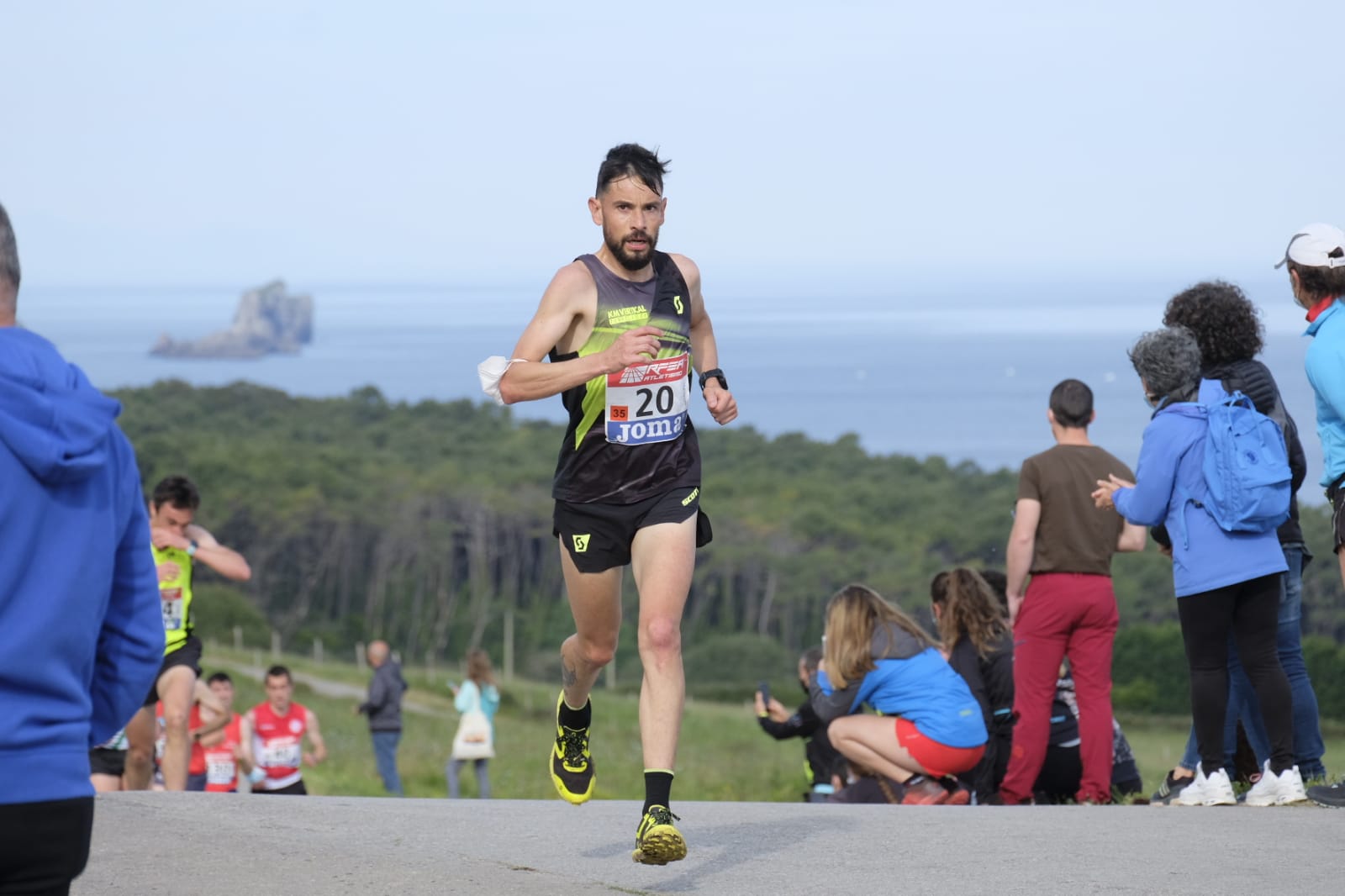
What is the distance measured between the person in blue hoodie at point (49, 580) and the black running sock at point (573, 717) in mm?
3724

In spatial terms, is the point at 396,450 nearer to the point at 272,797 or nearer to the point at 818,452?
the point at 818,452

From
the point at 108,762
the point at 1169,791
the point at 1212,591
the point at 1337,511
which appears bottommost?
the point at 108,762

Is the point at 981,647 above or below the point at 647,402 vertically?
below

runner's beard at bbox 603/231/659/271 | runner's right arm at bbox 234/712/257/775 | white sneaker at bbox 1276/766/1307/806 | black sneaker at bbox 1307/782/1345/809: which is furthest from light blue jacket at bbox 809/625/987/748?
runner's right arm at bbox 234/712/257/775

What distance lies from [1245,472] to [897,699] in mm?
2597

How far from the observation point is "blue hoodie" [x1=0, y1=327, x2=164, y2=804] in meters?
2.84

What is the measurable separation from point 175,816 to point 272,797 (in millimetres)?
708

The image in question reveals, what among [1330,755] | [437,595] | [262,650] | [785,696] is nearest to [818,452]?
[437,595]

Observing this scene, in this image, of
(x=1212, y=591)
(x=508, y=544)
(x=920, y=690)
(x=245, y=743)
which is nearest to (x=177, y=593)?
(x=245, y=743)

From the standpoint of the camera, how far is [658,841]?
5289 millimetres

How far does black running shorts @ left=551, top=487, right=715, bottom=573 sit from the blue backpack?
8.19ft

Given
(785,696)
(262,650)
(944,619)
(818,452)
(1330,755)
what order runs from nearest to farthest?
(944,619), (1330,755), (785,696), (262,650), (818,452)

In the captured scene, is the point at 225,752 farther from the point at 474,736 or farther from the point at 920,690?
the point at 920,690

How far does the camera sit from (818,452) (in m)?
125
